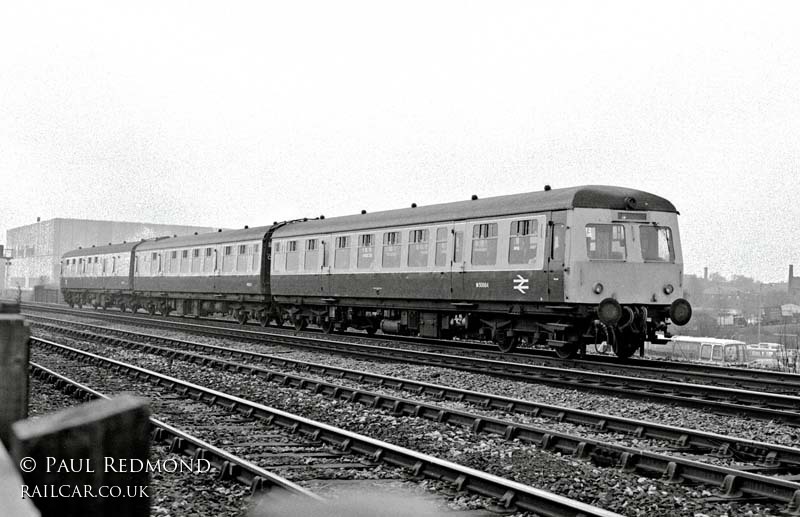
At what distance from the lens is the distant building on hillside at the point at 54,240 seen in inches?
3757

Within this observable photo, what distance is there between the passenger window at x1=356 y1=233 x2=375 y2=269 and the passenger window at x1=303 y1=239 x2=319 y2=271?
99.2 inches

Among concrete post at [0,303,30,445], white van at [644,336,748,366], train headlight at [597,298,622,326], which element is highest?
train headlight at [597,298,622,326]

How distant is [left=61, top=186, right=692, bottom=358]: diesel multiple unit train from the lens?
51.9ft

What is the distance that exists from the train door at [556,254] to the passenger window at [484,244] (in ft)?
5.58

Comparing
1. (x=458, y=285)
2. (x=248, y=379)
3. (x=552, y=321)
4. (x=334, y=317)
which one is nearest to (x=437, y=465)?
(x=248, y=379)

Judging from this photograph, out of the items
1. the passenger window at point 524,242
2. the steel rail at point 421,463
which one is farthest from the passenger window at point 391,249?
the steel rail at point 421,463

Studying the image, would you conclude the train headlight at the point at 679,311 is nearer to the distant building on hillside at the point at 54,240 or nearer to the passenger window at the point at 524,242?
the passenger window at the point at 524,242

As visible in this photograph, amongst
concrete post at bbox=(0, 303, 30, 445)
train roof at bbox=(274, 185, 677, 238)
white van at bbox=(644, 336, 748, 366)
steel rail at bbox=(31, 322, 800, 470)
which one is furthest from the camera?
white van at bbox=(644, 336, 748, 366)

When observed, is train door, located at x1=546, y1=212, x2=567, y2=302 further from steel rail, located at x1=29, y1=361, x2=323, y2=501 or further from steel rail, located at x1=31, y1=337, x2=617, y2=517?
steel rail, located at x1=29, y1=361, x2=323, y2=501

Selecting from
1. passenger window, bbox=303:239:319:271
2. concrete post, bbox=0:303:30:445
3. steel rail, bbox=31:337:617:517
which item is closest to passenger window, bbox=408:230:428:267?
passenger window, bbox=303:239:319:271

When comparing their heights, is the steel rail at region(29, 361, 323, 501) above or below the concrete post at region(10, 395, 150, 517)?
below

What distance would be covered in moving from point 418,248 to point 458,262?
5.83 ft

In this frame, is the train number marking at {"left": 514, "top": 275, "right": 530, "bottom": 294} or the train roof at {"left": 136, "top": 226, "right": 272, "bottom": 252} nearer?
the train number marking at {"left": 514, "top": 275, "right": 530, "bottom": 294}

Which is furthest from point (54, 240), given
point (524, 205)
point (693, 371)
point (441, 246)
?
point (693, 371)
